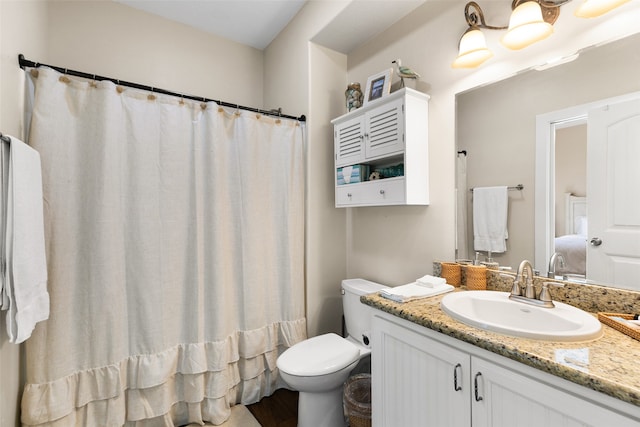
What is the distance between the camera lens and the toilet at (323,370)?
149 centimetres

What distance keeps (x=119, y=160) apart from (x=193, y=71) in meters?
1.16

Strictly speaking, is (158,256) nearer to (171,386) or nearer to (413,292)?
(171,386)

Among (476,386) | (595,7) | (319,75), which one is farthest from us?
(319,75)

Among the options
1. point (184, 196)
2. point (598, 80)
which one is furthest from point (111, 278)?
point (598, 80)

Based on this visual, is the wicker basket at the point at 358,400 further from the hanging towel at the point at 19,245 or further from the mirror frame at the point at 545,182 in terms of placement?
the hanging towel at the point at 19,245

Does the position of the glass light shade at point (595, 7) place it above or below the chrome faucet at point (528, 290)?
above

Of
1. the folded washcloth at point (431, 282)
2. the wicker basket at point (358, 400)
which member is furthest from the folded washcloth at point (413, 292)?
Result: the wicker basket at point (358, 400)

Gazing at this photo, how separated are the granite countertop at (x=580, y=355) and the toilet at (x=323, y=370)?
2.05 ft

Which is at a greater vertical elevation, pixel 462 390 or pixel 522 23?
pixel 522 23

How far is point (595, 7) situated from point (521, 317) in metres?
1.16

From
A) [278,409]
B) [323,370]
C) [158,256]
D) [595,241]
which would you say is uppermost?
[595,241]

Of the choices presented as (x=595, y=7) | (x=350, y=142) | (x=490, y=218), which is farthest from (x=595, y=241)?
(x=350, y=142)

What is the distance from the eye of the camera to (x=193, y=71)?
234cm

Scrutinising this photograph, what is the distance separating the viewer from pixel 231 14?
2.16m
